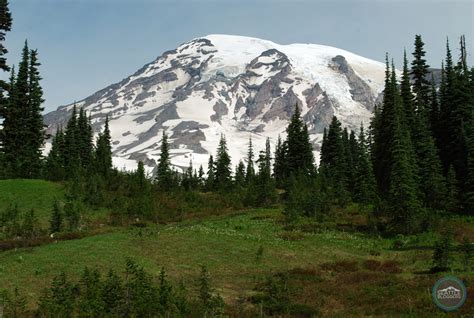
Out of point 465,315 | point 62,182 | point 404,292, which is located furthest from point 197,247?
point 62,182

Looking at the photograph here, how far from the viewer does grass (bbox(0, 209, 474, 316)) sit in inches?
974

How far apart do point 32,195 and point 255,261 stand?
31.8m

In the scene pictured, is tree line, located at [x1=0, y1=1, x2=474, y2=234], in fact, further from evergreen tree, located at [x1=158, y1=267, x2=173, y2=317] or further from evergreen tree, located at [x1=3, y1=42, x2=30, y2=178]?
evergreen tree, located at [x1=158, y1=267, x2=173, y2=317]

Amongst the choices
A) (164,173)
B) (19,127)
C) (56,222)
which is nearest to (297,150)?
(164,173)

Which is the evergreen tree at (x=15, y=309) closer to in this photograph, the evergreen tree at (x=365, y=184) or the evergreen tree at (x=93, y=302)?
the evergreen tree at (x=93, y=302)

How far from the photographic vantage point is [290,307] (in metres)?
22.2

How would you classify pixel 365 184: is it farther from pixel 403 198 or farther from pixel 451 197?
pixel 403 198

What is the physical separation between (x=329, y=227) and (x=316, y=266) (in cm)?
1430

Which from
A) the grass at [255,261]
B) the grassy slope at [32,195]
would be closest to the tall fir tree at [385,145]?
the grass at [255,261]

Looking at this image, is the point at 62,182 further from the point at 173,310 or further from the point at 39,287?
the point at 173,310

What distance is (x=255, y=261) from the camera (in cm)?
3350

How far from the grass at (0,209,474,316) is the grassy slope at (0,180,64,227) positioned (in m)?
15.1

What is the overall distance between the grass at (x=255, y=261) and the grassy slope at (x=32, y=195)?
1513 cm

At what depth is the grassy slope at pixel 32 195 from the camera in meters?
52.2
